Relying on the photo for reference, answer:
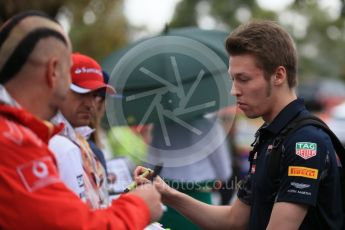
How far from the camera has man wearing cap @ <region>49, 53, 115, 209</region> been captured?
2.66 m

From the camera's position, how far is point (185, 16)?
135ft

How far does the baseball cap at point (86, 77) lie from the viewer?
340 cm

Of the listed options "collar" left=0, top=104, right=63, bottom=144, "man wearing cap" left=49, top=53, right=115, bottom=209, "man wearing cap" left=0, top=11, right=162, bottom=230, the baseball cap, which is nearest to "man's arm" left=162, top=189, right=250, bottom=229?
"man wearing cap" left=49, top=53, right=115, bottom=209

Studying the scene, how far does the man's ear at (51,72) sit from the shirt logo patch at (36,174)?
28cm

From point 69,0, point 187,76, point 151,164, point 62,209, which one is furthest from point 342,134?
point 62,209

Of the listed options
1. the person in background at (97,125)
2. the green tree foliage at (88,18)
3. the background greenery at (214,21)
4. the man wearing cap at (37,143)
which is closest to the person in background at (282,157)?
the man wearing cap at (37,143)

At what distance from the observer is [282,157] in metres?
2.42

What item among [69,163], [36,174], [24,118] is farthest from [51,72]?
[69,163]

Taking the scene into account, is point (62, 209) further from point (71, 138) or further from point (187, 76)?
point (187, 76)

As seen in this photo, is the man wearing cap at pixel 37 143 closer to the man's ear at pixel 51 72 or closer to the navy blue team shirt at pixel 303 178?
the man's ear at pixel 51 72

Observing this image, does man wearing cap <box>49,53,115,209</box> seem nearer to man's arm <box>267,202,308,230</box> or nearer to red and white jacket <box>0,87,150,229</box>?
red and white jacket <box>0,87,150,229</box>

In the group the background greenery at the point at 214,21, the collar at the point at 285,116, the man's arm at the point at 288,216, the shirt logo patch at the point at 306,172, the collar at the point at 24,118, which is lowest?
the background greenery at the point at 214,21

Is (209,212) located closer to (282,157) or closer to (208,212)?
(208,212)

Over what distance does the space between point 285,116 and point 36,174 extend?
4.14ft
